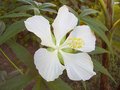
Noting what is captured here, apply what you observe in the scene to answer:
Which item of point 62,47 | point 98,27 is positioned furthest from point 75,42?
point 98,27

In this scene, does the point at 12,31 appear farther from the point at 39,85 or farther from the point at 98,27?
the point at 98,27

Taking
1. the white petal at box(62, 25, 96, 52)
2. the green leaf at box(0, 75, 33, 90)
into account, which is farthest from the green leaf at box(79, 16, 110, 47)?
the green leaf at box(0, 75, 33, 90)

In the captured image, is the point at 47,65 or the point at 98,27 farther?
the point at 98,27

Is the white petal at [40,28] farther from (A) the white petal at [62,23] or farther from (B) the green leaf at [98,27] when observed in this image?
(B) the green leaf at [98,27]

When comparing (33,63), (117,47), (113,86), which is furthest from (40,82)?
(113,86)

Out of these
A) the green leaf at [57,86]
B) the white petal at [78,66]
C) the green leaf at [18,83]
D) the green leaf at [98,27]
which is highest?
the white petal at [78,66]

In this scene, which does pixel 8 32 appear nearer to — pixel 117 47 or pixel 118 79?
pixel 117 47

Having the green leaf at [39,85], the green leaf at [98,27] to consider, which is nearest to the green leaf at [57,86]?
the green leaf at [39,85]
